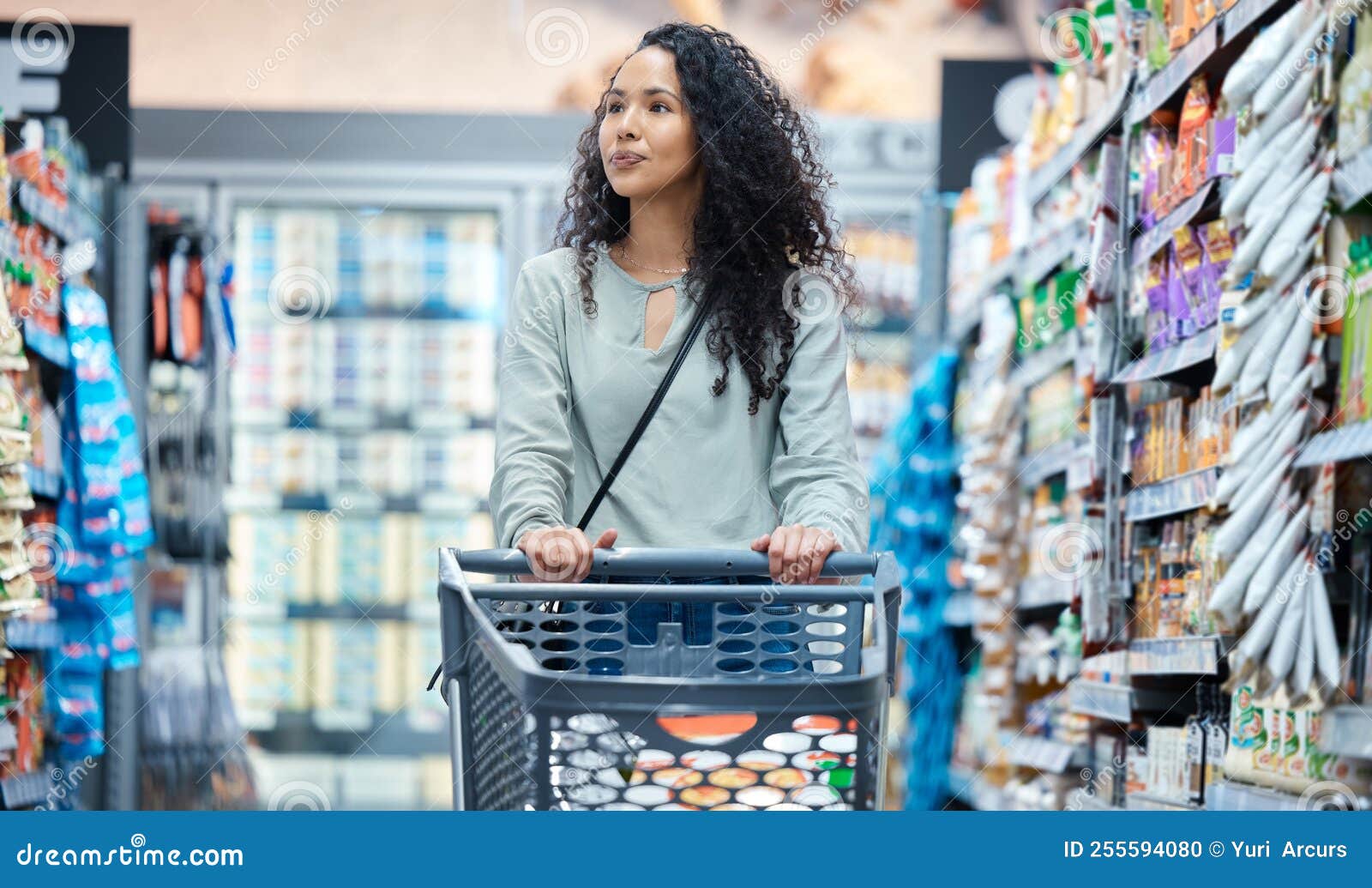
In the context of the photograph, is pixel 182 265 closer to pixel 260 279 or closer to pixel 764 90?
pixel 260 279

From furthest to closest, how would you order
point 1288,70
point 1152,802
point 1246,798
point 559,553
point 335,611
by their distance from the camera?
point 335,611
point 1152,802
point 1246,798
point 1288,70
point 559,553

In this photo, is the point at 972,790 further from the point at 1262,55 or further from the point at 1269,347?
the point at 1262,55

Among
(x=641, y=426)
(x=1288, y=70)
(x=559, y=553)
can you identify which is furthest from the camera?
(x=1288, y=70)

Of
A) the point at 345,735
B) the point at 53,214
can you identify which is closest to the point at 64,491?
the point at 53,214

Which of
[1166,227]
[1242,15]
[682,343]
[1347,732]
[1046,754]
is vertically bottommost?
[1046,754]

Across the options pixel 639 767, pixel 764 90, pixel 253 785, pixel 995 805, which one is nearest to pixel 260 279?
pixel 253 785

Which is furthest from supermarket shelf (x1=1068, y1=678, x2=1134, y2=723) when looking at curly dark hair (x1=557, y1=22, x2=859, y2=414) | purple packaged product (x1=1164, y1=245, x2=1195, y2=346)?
curly dark hair (x1=557, y1=22, x2=859, y2=414)

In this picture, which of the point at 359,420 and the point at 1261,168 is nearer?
the point at 1261,168

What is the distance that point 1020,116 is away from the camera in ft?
19.7

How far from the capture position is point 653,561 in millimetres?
1523

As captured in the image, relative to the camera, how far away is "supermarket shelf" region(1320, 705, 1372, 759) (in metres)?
2.26

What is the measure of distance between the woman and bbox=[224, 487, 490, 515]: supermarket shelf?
4.57 meters

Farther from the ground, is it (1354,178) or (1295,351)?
(1354,178)

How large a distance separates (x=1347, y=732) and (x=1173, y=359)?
1044 mm
